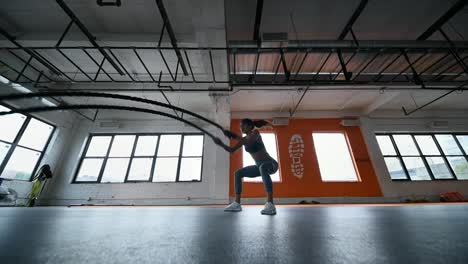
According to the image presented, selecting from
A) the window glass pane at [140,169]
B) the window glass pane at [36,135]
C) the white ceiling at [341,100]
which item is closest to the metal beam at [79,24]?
the white ceiling at [341,100]

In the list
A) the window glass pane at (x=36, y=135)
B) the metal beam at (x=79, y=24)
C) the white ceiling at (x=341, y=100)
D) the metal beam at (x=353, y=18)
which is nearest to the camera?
the metal beam at (x=79, y=24)

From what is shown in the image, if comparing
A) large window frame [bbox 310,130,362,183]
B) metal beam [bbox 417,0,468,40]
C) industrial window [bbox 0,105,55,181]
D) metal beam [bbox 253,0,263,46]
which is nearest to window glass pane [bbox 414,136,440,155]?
→ large window frame [bbox 310,130,362,183]

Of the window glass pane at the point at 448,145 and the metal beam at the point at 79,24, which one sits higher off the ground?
the metal beam at the point at 79,24

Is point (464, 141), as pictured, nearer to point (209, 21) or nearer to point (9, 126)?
point (209, 21)

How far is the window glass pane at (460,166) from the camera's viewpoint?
5609mm

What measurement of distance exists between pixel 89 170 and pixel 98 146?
0.87m

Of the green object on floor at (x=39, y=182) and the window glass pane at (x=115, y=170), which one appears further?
the window glass pane at (x=115, y=170)

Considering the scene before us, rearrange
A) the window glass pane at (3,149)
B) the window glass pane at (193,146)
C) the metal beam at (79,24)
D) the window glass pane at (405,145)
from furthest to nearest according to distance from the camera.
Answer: the window glass pane at (193,146), the window glass pane at (405,145), the window glass pane at (3,149), the metal beam at (79,24)

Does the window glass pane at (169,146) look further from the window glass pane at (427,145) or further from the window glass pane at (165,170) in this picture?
the window glass pane at (427,145)

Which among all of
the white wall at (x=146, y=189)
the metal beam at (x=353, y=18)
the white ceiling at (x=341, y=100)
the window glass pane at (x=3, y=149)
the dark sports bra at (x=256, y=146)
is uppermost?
the metal beam at (x=353, y=18)

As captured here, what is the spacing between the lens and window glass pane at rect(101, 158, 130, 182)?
5590mm

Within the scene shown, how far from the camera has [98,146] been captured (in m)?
6.13

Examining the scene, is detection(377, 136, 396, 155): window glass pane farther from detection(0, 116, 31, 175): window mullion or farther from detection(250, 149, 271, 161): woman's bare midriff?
detection(0, 116, 31, 175): window mullion

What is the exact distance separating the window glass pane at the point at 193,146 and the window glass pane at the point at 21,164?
14.3 feet
